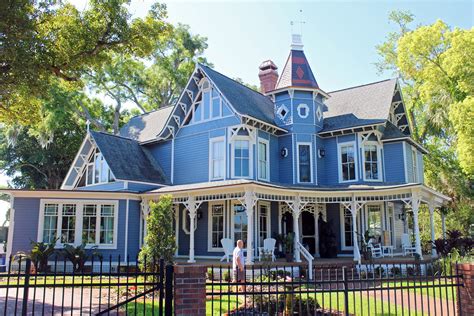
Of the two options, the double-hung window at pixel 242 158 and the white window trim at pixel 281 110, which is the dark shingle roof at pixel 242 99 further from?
the double-hung window at pixel 242 158

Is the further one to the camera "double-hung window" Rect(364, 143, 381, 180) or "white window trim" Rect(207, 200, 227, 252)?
"double-hung window" Rect(364, 143, 381, 180)

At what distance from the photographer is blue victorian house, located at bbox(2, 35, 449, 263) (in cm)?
1766

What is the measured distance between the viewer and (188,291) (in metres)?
5.41

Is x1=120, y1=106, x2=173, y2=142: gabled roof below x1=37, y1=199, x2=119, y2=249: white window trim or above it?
above

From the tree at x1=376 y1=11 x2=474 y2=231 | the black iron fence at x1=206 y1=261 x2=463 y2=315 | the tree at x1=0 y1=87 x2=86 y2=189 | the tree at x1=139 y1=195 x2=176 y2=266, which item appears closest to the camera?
the black iron fence at x1=206 y1=261 x2=463 y2=315

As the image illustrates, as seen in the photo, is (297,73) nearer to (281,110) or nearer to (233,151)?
(281,110)

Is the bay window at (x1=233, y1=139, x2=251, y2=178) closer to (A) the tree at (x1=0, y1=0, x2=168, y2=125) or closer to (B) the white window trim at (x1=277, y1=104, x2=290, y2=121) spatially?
(B) the white window trim at (x1=277, y1=104, x2=290, y2=121)

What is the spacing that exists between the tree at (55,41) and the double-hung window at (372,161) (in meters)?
10.3

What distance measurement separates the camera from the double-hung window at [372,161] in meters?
19.2

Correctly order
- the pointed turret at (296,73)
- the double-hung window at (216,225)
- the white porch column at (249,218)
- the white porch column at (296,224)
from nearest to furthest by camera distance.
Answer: the white porch column at (249,218), the white porch column at (296,224), the double-hung window at (216,225), the pointed turret at (296,73)

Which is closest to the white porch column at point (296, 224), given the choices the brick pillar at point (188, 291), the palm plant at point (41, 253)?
the palm plant at point (41, 253)

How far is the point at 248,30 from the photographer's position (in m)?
15.7

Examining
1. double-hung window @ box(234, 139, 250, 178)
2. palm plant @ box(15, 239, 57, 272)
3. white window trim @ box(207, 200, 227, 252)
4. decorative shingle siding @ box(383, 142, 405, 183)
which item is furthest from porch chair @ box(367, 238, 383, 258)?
palm plant @ box(15, 239, 57, 272)

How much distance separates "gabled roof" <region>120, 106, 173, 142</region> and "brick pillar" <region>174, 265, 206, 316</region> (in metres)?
17.3
